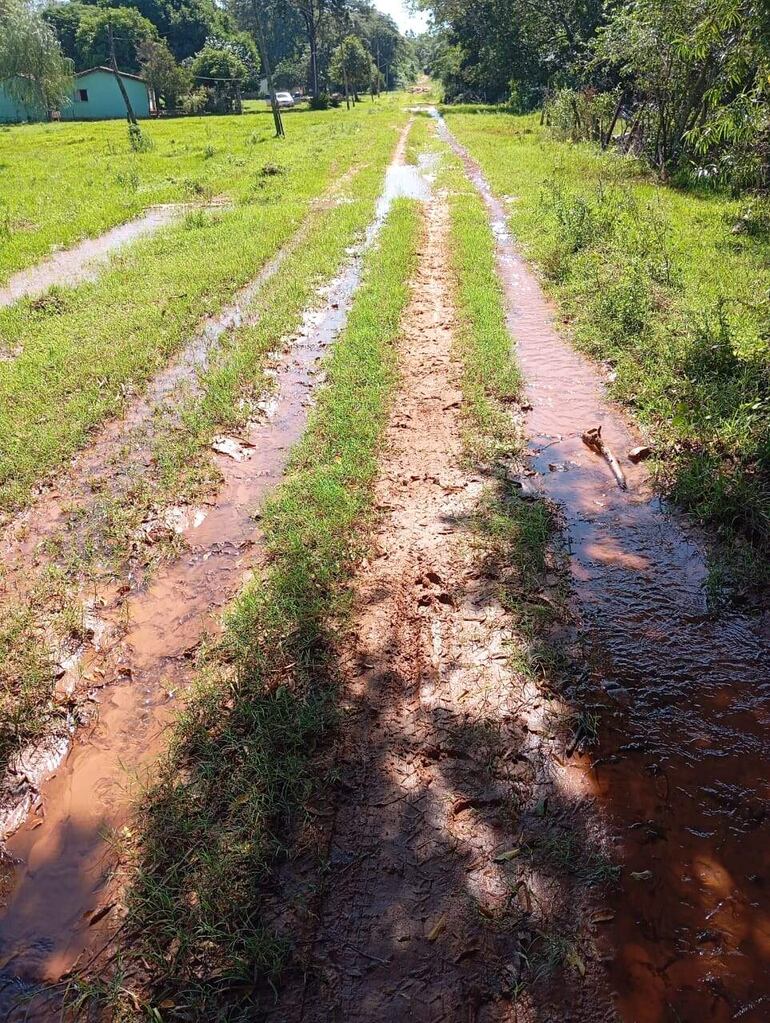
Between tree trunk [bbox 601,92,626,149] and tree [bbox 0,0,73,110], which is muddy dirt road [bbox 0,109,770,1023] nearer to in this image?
tree trunk [bbox 601,92,626,149]

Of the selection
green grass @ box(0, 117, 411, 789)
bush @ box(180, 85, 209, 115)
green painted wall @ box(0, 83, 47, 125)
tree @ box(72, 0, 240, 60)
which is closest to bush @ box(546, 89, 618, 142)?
green grass @ box(0, 117, 411, 789)

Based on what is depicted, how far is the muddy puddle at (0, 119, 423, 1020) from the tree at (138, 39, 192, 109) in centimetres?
5494

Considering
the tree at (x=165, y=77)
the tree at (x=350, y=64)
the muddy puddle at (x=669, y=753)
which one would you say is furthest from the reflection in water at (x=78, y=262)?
the tree at (x=350, y=64)

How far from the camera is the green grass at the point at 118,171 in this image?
47.7 ft

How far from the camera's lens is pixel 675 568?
4289mm

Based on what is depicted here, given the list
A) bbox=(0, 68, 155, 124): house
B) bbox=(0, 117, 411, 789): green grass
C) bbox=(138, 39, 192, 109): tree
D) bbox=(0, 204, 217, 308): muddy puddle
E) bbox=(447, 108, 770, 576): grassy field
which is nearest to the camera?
bbox=(0, 117, 411, 789): green grass

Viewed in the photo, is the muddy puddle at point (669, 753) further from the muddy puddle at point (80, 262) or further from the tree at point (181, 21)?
the tree at point (181, 21)

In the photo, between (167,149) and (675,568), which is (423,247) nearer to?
(675,568)

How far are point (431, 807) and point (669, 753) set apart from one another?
3.97ft

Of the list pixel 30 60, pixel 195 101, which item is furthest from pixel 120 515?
pixel 195 101

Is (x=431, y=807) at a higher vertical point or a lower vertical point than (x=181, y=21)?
lower

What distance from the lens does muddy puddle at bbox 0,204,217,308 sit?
1056 centimetres

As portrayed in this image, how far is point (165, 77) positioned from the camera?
47531 millimetres

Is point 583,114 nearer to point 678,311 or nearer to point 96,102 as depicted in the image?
point 678,311
